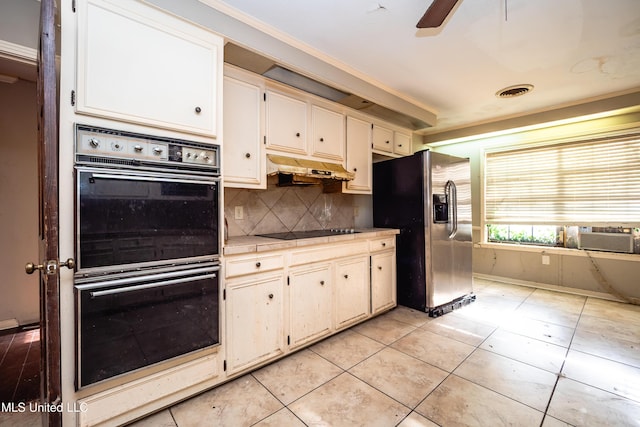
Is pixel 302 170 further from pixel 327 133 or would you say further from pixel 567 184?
pixel 567 184

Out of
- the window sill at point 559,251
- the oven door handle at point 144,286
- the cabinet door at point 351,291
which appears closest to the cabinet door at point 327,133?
the cabinet door at point 351,291

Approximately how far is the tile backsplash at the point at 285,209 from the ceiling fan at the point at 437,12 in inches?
70.6

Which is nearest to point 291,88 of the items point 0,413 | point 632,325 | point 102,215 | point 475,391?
point 102,215

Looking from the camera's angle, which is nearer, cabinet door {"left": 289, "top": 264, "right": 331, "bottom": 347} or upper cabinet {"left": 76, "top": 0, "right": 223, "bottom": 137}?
upper cabinet {"left": 76, "top": 0, "right": 223, "bottom": 137}

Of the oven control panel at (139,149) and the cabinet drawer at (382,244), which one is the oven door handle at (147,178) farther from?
the cabinet drawer at (382,244)

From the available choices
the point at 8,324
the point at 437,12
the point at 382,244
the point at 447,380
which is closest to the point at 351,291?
the point at 382,244

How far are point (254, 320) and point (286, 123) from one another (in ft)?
5.55

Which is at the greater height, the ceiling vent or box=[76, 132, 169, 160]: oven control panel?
the ceiling vent

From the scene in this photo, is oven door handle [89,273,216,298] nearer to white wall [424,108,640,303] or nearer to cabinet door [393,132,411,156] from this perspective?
cabinet door [393,132,411,156]

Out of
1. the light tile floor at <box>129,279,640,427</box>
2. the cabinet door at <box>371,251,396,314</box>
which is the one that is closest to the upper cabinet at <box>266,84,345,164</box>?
the cabinet door at <box>371,251,396,314</box>

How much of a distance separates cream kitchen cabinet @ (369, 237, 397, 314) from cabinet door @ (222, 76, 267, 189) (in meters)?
1.40

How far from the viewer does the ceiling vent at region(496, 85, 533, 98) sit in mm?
3046

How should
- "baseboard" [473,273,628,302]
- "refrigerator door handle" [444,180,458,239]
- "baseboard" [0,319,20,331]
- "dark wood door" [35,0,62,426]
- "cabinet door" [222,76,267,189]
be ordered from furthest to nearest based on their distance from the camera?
"baseboard" [473,273,628,302] → "refrigerator door handle" [444,180,458,239] → "baseboard" [0,319,20,331] → "cabinet door" [222,76,267,189] → "dark wood door" [35,0,62,426]

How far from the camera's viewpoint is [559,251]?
3824 mm
